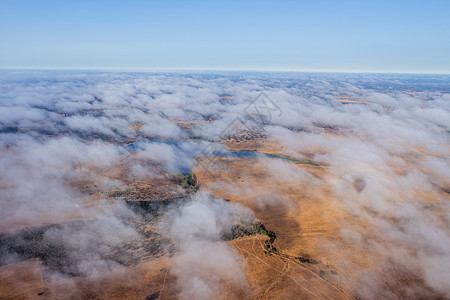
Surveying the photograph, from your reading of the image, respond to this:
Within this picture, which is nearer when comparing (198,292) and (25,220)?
(198,292)

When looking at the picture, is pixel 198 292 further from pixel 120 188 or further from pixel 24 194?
pixel 24 194

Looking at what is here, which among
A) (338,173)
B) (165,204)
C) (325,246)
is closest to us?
(325,246)

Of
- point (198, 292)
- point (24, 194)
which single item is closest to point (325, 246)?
point (198, 292)

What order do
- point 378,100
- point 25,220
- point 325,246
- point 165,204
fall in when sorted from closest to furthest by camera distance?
→ point 325,246, point 25,220, point 165,204, point 378,100

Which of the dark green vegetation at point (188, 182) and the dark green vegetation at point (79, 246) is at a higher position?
the dark green vegetation at point (188, 182)

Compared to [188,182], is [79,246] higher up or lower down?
lower down

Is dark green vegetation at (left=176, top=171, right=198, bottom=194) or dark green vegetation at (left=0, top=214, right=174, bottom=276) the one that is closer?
dark green vegetation at (left=0, top=214, right=174, bottom=276)

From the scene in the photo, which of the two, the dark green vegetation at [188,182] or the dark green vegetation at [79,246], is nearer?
the dark green vegetation at [79,246]

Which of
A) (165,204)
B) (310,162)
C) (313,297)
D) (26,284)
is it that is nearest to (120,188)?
(165,204)

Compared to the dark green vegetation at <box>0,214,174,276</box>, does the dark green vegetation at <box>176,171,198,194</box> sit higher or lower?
higher

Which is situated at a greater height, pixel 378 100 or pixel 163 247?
pixel 378 100

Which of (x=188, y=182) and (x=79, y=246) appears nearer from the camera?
(x=79, y=246)
